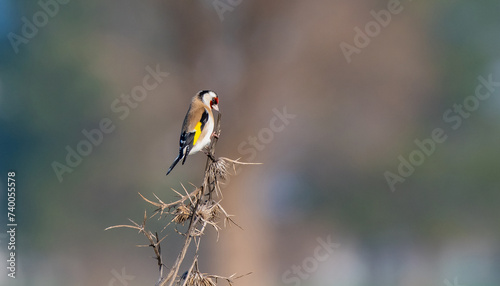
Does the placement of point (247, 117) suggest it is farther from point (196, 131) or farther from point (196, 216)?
point (196, 216)

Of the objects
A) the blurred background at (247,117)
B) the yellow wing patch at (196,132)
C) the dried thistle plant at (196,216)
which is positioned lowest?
the dried thistle plant at (196,216)

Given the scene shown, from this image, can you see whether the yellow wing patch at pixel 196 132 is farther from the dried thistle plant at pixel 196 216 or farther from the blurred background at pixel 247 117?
the blurred background at pixel 247 117

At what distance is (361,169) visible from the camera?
11203mm

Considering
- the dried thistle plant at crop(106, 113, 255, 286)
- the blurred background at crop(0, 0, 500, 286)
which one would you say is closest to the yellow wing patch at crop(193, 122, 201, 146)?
the dried thistle plant at crop(106, 113, 255, 286)

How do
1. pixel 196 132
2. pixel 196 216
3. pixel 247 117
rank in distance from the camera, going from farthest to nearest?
1. pixel 247 117
2. pixel 196 132
3. pixel 196 216

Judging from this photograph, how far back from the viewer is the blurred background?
884 cm

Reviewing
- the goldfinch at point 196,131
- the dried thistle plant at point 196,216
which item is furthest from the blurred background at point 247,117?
the dried thistle plant at point 196,216

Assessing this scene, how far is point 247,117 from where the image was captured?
885 centimetres

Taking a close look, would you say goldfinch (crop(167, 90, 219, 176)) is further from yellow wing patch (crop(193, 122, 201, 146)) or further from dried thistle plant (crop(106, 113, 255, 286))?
dried thistle plant (crop(106, 113, 255, 286))

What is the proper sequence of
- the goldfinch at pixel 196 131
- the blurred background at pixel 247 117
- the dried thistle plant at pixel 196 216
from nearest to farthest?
the dried thistle plant at pixel 196 216
the goldfinch at pixel 196 131
the blurred background at pixel 247 117

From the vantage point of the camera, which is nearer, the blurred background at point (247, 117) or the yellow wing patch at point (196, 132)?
the yellow wing patch at point (196, 132)

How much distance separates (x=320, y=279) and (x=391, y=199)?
3.03m

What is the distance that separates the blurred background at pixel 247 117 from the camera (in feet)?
29.0

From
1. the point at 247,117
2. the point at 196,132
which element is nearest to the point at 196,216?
the point at 196,132
